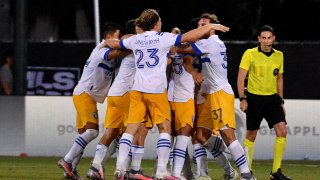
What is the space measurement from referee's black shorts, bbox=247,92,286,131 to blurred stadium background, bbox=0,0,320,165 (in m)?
4.98

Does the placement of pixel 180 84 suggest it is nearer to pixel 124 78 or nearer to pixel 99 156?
pixel 124 78

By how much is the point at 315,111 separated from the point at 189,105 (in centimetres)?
685

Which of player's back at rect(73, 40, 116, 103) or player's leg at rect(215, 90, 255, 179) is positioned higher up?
player's back at rect(73, 40, 116, 103)

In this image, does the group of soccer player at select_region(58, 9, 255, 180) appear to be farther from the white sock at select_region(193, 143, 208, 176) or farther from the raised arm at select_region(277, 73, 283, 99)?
the raised arm at select_region(277, 73, 283, 99)

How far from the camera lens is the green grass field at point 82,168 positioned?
18000mm

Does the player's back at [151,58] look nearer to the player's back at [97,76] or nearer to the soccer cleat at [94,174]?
the player's back at [97,76]

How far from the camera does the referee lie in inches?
681

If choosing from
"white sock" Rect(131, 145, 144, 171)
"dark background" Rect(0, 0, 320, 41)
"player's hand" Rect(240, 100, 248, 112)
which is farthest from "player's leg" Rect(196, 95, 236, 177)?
"dark background" Rect(0, 0, 320, 41)

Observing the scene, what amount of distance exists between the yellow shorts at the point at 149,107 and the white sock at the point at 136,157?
0.44 meters

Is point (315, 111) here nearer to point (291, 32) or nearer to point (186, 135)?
point (186, 135)

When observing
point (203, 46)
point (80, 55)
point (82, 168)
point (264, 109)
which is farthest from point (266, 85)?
point (80, 55)

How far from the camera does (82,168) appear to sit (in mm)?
19781

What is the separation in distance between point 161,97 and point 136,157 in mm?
877

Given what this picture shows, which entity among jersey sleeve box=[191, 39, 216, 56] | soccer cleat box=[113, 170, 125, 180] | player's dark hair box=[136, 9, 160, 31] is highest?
player's dark hair box=[136, 9, 160, 31]
